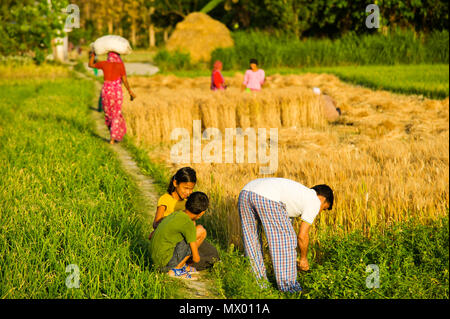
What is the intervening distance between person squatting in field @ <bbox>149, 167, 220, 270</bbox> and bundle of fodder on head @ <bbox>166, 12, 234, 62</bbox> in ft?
79.8

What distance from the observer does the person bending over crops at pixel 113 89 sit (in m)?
8.79

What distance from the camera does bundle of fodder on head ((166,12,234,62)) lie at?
29219 millimetres

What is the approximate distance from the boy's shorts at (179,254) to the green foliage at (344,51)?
23.9 metres

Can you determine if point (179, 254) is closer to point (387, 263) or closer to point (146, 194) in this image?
point (387, 263)

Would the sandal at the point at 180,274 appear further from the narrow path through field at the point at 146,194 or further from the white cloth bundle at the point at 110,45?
the white cloth bundle at the point at 110,45

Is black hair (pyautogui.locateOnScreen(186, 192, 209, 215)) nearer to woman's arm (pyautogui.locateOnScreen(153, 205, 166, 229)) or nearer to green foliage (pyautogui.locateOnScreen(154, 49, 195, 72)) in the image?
woman's arm (pyautogui.locateOnScreen(153, 205, 166, 229))

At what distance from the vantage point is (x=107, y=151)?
832 centimetres

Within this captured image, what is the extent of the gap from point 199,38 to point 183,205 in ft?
85.6

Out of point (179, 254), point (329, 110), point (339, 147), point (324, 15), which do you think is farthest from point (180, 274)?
point (324, 15)

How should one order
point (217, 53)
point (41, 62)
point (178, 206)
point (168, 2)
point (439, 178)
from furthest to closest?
point (168, 2)
point (217, 53)
point (41, 62)
point (439, 178)
point (178, 206)

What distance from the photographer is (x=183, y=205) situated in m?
4.64

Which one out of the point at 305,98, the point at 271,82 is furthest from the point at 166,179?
the point at 271,82

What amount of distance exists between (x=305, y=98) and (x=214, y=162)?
4508 millimetres

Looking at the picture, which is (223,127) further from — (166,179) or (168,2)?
(168,2)
